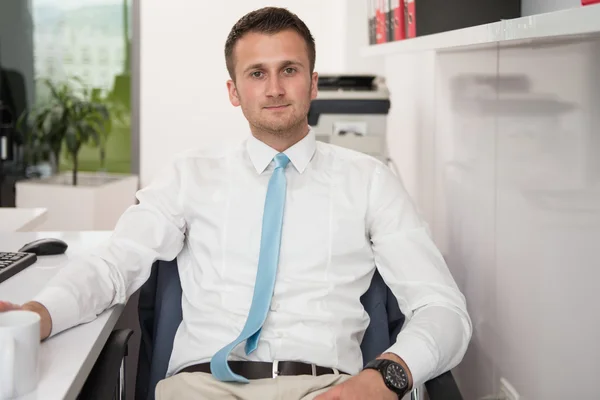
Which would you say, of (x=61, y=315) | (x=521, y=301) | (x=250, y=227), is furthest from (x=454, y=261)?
(x=61, y=315)

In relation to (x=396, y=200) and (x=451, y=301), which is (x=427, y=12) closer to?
(x=396, y=200)

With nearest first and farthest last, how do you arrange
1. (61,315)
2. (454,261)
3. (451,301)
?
1. (61,315)
2. (451,301)
3. (454,261)

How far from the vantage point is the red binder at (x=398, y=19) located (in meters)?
2.05

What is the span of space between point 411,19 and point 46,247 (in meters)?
1.07

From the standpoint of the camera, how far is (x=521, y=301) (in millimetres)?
1751

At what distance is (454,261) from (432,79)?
24.9 inches

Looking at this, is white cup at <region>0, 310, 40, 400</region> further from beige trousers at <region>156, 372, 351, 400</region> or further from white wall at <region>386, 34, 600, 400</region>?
white wall at <region>386, 34, 600, 400</region>

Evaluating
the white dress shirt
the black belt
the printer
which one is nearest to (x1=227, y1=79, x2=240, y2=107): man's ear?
the white dress shirt

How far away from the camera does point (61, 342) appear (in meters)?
1.31

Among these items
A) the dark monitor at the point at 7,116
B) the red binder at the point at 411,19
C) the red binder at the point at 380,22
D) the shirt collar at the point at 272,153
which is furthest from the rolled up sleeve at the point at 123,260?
the dark monitor at the point at 7,116

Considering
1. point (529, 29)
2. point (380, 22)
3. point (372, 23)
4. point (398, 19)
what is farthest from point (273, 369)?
point (372, 23)

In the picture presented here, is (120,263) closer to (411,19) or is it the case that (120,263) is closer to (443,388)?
(443,388)

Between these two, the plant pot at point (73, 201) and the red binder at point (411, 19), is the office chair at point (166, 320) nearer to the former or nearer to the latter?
the red binder at point (411, 19)

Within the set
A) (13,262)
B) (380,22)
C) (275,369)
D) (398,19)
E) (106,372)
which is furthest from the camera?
(380,22)
